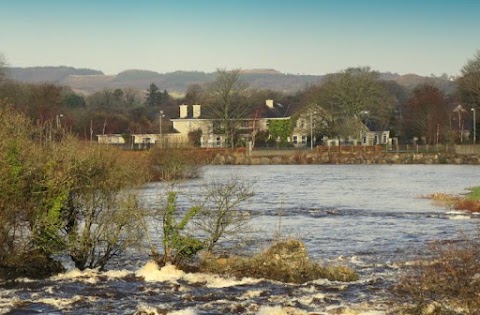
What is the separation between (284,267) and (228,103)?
328ft

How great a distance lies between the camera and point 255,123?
136 metres

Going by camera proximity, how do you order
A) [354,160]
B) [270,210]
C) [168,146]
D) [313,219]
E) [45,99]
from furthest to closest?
[45,99] → [354,160] → [168,146] → [270,210] → [313,219]

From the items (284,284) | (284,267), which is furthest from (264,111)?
(284,284)

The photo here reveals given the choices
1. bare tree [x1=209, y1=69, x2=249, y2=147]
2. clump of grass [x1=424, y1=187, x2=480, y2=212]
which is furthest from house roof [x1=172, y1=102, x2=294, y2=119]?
clump of grass [x1=424, y1=187, x2=480, y2=212]

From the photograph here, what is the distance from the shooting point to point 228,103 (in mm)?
123062

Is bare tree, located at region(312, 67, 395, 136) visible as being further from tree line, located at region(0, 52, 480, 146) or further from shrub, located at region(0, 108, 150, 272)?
shrub, located at region(0, 108, 150, 272)

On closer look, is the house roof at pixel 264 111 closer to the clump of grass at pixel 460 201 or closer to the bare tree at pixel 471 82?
the bare tree at pixel 471 82

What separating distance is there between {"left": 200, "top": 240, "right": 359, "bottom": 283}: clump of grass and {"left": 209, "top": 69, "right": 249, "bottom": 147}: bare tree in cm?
9613

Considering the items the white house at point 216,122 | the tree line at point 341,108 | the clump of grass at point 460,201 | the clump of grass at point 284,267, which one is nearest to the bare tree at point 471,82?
the tree line at point 341,108

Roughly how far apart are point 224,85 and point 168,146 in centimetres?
4739

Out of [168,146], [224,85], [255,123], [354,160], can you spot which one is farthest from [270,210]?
[255,123]

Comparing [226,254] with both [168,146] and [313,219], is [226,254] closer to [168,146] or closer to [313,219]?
[313,219]

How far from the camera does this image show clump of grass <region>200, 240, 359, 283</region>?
23531mm

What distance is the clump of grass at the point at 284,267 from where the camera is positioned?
2353 cm
